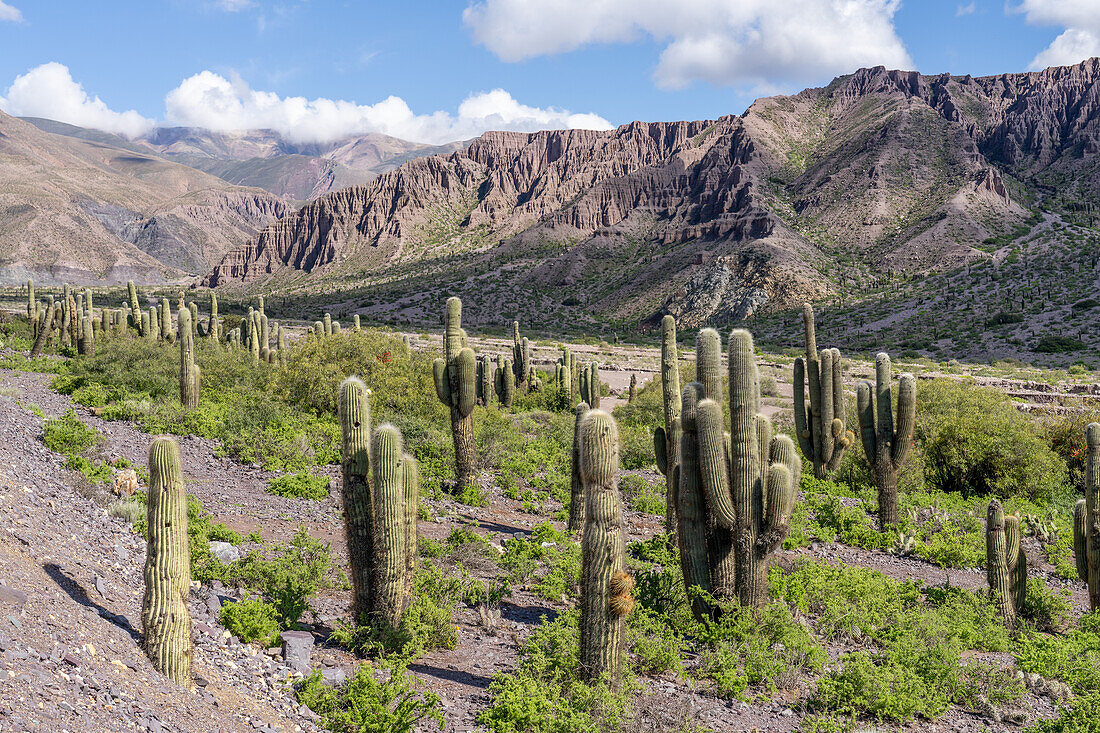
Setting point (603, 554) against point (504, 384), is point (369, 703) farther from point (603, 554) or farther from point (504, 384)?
point (504, 384)

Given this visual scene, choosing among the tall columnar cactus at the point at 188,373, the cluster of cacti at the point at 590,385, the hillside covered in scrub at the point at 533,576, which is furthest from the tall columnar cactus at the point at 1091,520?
the tall columnar cactus at the point at 188,373

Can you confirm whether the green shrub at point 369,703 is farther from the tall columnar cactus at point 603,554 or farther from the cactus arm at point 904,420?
the cactus arm at point 904,420

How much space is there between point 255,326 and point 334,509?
55.4ft

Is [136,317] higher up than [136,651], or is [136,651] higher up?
[136,317]

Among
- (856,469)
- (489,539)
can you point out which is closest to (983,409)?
(856,469)

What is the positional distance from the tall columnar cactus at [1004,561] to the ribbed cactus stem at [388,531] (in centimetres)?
836

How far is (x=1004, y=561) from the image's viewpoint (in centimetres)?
985

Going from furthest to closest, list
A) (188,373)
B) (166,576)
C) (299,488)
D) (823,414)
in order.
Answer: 1. (188,373)
2. (823,414)
3. (299,488)
4. (166,576)

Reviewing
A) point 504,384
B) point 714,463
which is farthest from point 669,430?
point 504,384

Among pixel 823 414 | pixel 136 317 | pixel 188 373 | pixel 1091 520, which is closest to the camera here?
pixel 1091 520

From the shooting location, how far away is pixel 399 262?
135 m

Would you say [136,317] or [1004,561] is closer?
[1004,561]

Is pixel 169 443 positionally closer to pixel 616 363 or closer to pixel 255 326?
pixel 255 326

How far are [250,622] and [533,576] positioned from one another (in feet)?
13.9
